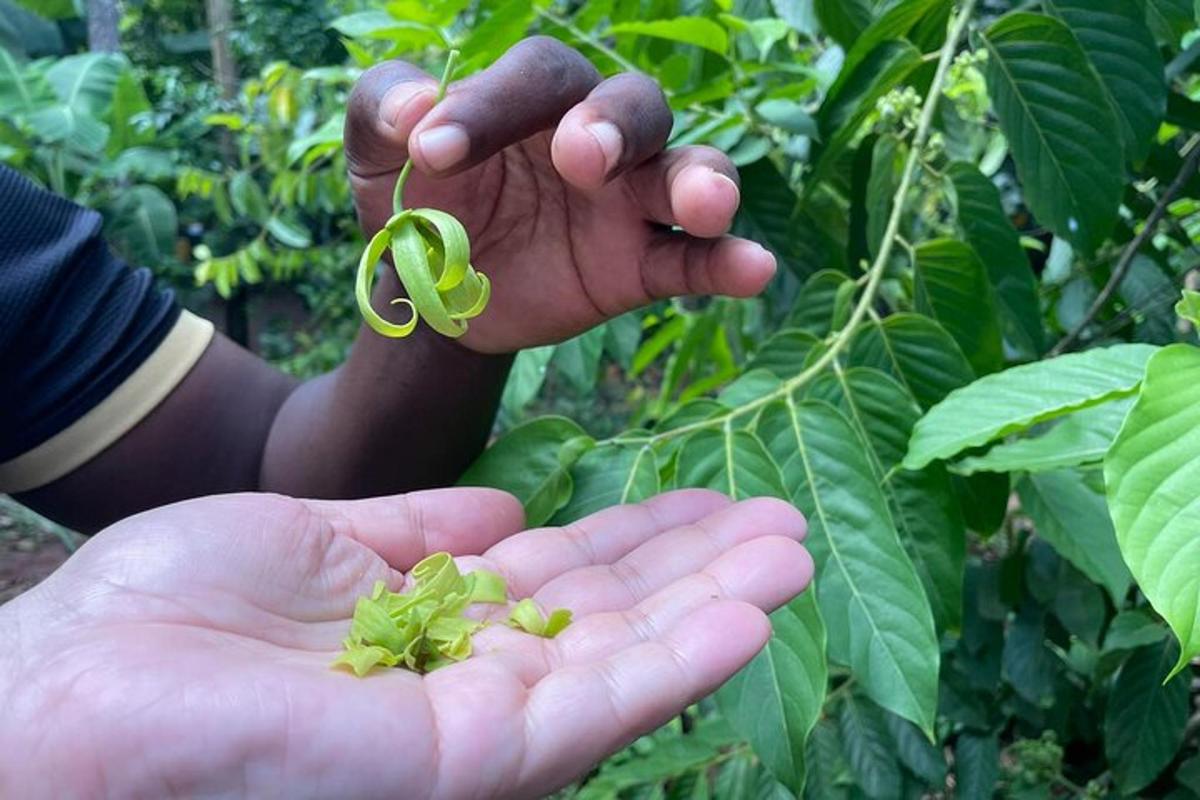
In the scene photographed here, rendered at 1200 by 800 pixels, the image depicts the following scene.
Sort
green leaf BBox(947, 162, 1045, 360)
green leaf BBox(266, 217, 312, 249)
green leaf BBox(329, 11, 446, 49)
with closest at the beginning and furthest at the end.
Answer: green leaf BBox(947, 162, 1045, 360)
green leaf BBox(329, 11, 446, 49)
green leaf BBox(266, 217, 312, 249)

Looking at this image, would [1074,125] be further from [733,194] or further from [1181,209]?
[1181,209]

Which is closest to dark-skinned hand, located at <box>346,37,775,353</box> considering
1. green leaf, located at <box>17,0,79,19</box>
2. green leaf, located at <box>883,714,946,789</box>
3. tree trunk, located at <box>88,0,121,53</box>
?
green leaf, located at <box>883,714,946,789</box>

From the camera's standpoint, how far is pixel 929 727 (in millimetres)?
691

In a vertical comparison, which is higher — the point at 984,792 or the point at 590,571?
the point at 590,571

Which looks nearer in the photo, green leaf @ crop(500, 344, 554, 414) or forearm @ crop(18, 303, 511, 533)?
forearm @ crop(18, 303, 511, 533)

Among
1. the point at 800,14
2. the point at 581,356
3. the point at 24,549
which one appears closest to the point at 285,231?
the point at 24,549

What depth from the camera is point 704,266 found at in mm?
708

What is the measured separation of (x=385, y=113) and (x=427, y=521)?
29 cm

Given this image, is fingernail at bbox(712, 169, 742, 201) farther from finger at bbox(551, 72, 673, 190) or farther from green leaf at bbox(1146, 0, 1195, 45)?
green leaf at bbox(1146, 0, 1195, 45)

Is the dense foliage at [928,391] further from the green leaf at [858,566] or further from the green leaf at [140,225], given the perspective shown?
the green leaf at [140,225]

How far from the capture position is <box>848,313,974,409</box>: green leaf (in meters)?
0.84

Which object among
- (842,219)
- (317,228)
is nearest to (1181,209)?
(842,219)

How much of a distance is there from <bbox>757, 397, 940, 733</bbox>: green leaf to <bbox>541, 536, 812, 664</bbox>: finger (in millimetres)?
89

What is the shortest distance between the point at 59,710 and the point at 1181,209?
52.3 inches
